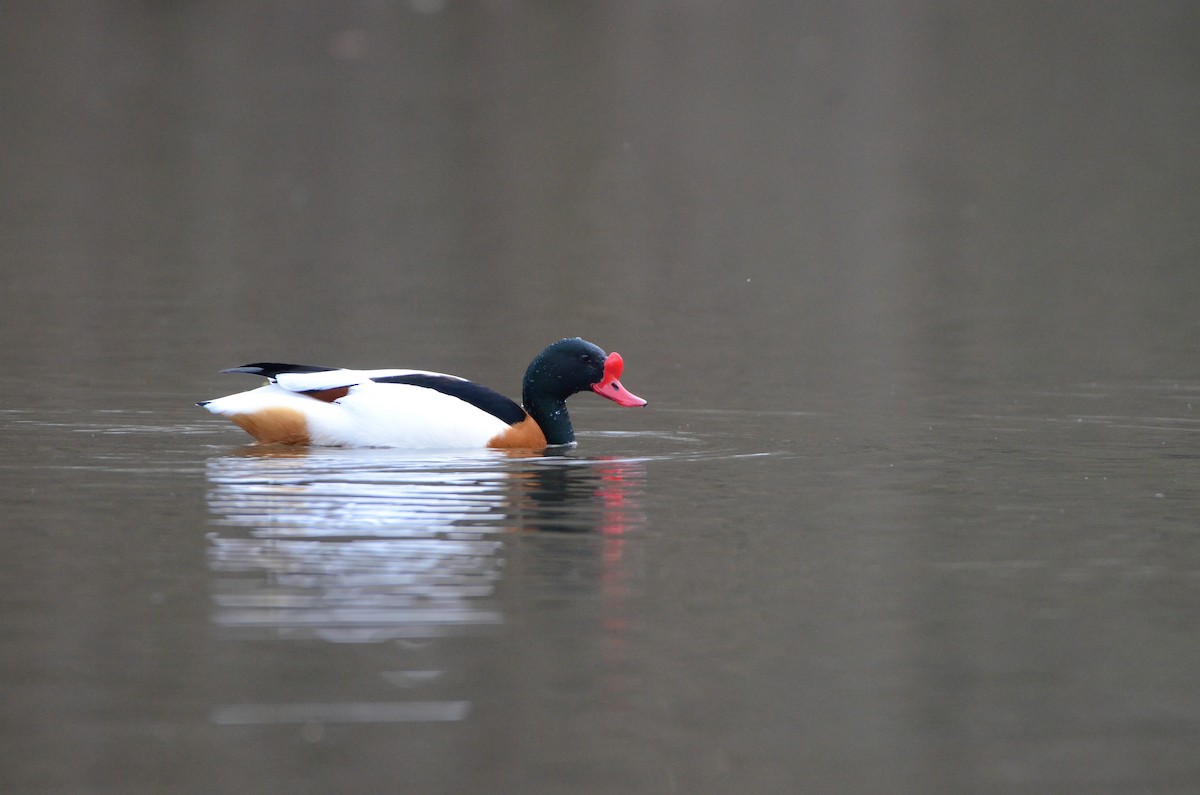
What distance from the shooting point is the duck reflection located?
27.7ft

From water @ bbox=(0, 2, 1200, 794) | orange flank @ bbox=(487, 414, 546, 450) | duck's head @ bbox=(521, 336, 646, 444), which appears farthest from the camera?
duck's head @ bbox=(521, 336, 646, 444)

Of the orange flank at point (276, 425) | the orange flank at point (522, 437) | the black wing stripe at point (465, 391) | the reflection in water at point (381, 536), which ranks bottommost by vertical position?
the reflection in water at point (381, 536)

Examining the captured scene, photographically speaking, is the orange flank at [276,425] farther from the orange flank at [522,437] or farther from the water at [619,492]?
the orange flank at [522,437]

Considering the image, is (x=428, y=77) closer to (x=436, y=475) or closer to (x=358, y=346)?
(x=358, y=346)

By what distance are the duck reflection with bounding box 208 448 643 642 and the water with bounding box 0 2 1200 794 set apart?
4 centimetres

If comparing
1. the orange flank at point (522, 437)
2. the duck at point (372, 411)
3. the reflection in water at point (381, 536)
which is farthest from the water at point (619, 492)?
the duck at point (372, 411)

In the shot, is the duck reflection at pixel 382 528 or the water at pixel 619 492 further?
the duck reflection at pixel 382 528

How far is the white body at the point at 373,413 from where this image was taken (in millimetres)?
12742

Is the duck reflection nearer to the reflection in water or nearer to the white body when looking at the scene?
the reflection in water

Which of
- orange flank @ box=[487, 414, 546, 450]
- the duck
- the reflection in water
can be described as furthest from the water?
the duck

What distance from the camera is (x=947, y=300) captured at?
22.8 m

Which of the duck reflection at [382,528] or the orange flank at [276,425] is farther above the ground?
the orange flank at [276,425]

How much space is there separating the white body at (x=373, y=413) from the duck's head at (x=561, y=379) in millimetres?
615

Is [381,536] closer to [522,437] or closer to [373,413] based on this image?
[373,413]
